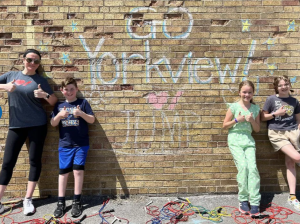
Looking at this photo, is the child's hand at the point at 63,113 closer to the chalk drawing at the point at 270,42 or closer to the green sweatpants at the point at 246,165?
the green sweatpants at the point at 246,165

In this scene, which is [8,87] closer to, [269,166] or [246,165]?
[246,165]

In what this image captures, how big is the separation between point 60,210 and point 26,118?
1.23m

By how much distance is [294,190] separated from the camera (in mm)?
3328

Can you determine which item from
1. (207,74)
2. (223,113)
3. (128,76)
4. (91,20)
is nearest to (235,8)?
(207,74)

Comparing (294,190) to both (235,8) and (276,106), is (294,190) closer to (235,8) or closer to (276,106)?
(276,106)

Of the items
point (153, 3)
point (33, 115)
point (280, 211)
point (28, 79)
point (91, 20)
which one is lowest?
point (280, 211)

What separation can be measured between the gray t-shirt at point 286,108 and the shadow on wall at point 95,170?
221 cm

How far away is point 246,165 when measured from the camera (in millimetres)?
3160

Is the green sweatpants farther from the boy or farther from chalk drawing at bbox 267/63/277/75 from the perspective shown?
the boy

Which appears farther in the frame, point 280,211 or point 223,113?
point 223,113

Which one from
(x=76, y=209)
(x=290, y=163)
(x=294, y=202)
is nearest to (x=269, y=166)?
(x=290, y=163)

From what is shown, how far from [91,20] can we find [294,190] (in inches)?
139

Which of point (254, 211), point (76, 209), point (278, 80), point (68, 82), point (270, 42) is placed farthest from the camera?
point (270, 42)

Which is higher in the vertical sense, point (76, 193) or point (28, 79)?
point (28, 79)
